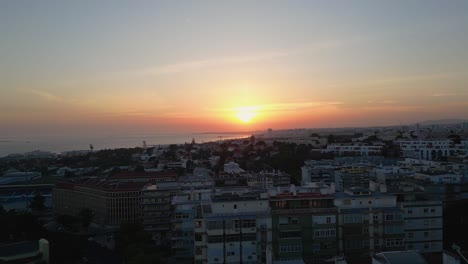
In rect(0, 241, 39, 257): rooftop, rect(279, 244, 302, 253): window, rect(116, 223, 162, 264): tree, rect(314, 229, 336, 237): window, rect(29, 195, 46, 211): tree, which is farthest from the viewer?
rect(29, 195, 46, 211): tree

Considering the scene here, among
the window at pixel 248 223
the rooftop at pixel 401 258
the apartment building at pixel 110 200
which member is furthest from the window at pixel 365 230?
the apartment building at pixel 110 200

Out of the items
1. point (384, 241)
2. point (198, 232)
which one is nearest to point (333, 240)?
point (384, 241)

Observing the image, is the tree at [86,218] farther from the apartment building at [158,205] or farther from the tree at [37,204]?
the tree at [37,204]

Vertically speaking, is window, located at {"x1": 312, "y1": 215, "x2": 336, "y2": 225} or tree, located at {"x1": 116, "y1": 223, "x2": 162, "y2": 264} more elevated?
window, located at {"x1": 312, "y1": 215, "x2": 336, "y2": 225}

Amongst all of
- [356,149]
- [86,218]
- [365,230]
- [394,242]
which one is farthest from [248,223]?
[356,149]

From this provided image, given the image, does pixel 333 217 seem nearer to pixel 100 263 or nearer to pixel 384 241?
pixel 384 241

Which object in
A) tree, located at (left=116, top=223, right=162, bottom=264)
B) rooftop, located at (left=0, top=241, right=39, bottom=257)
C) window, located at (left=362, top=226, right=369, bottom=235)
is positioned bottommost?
rooftop, located at (left=0, top=241, right=39, bottom=257)

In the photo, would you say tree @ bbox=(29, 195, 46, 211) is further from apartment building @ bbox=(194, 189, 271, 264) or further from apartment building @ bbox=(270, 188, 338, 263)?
apartment building @ bbox=(270, 188, 338, 263)

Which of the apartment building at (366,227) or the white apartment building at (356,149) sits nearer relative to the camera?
the apartment building at (366,227)

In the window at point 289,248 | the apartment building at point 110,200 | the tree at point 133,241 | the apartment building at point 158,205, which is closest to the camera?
the window at point 289,248

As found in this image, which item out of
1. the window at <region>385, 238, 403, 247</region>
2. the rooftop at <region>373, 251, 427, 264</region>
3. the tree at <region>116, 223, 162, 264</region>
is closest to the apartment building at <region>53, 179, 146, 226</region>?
the tree at <region>116, 223, 162, 264</region>

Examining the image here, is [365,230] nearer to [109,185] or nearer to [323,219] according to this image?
[323,219]
